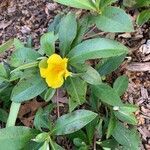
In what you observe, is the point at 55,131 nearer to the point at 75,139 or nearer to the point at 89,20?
the point at 75,139

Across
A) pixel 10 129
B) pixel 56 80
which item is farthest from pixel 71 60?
pixel 10 129

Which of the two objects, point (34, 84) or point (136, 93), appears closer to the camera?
point (34, 84)

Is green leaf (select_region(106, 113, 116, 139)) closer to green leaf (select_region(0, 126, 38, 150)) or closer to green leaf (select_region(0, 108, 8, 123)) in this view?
green leaf (select_region(0, 126, 38, 150))

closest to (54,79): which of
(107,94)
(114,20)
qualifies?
(107,94)

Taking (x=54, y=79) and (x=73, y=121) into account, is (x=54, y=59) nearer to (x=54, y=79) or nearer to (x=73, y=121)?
(x=54, y=79)

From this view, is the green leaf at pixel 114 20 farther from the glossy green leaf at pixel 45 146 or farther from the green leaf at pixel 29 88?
the glossy green leaf at pixel 45 146

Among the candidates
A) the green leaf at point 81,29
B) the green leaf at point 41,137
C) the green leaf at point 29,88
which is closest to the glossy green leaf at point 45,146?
the green leaf at point 41,137
